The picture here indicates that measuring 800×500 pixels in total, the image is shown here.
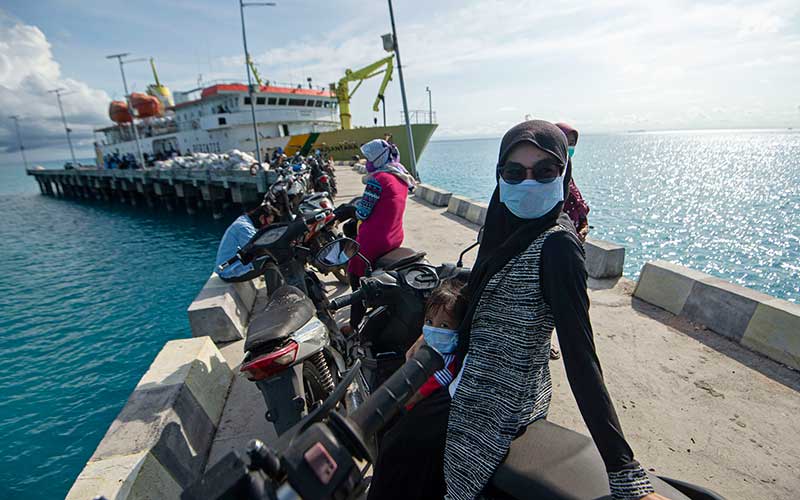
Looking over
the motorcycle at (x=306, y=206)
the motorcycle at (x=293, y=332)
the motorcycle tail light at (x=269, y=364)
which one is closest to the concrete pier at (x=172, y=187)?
the motorcycle at (x=306, y=206)

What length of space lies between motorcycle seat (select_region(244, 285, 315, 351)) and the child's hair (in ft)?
3.37

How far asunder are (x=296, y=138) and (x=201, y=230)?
12343 millimetres

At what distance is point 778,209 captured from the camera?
17047 mm

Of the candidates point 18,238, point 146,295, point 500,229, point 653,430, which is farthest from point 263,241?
point 18,238

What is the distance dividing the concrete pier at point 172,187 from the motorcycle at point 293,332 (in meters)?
17.1

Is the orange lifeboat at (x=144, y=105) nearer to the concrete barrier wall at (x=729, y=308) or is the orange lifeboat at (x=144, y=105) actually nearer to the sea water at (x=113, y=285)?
the sea water at (x=113, y=285)

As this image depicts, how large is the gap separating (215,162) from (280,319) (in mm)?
26419

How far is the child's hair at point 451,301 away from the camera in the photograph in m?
1.60

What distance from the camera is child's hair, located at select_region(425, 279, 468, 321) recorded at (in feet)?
5.24

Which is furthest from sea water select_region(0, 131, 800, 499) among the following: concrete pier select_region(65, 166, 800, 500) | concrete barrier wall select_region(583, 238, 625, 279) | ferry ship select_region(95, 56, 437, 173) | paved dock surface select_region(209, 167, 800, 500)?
ferry ship select_region(95, 56, 437, 173)

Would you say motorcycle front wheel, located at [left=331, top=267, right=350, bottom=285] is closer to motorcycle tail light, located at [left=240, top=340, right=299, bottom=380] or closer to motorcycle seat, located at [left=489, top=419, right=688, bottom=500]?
motorcycle tail light, located at [left=240, top=340, right=299, bottom=380]

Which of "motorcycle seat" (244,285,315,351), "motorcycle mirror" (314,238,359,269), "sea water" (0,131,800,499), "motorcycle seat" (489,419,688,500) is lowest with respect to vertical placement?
"sea water" (0,131,800,499)

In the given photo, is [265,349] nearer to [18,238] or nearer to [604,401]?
[604,401]

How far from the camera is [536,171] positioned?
4.30 feet
